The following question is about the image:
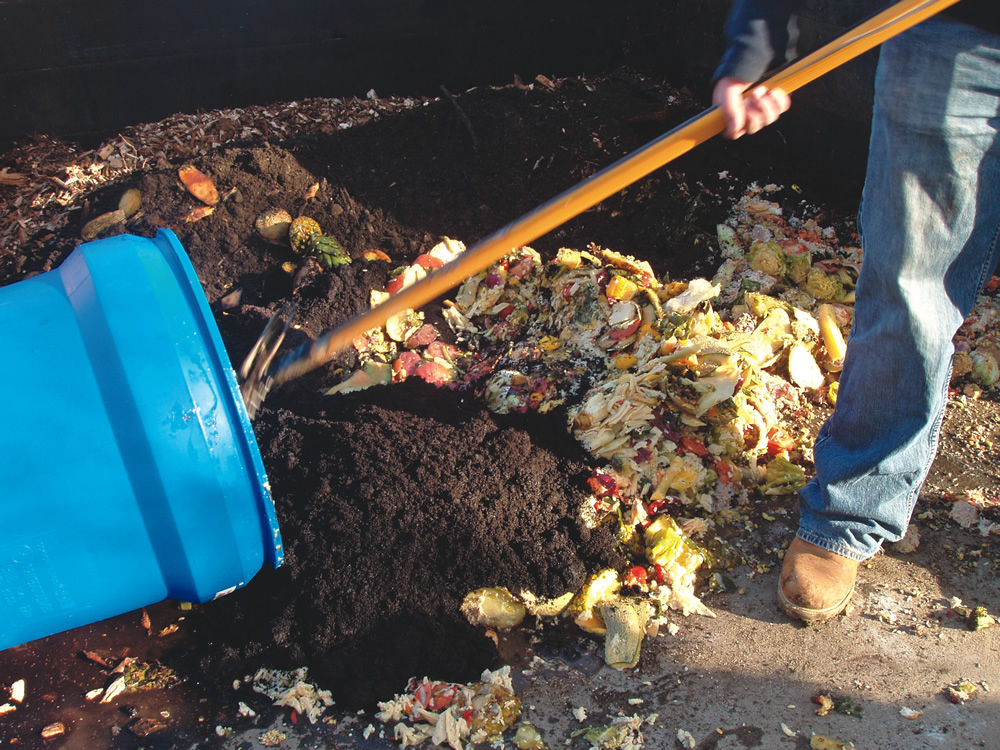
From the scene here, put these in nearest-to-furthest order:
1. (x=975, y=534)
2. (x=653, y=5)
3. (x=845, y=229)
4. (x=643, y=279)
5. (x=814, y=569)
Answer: (x=814, y=569), (x=975, y=534), (x=643, y=279), (x=845, y=229), (x=653, y=5)

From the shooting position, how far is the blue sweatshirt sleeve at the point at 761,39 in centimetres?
197

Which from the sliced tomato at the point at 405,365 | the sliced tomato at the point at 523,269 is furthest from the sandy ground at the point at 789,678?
the sliced tomato at the point at 523,269

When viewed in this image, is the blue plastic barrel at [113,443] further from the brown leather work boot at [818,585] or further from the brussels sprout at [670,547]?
the brown leather work boot at [818,585]

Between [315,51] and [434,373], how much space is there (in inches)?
126

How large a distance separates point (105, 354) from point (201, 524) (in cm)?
51

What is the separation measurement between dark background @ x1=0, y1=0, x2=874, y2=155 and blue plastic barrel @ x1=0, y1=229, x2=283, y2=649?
3.60 metres

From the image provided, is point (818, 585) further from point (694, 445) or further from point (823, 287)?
point (823, 287)

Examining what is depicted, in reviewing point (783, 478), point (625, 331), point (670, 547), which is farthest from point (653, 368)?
point (670, 547)

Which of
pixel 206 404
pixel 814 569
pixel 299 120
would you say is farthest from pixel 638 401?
pixel 299 120

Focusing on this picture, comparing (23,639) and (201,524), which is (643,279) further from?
(23,639)

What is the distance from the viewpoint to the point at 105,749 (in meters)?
1.94

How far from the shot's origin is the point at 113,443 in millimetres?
1779

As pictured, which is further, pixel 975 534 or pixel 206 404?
pixel 975 534

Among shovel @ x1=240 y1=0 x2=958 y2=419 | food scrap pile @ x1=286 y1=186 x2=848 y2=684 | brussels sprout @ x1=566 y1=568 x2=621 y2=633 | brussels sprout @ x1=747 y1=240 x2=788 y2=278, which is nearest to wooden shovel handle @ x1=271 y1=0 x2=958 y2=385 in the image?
shovel @ x1=240 y1=0 x2=958 y2=419
